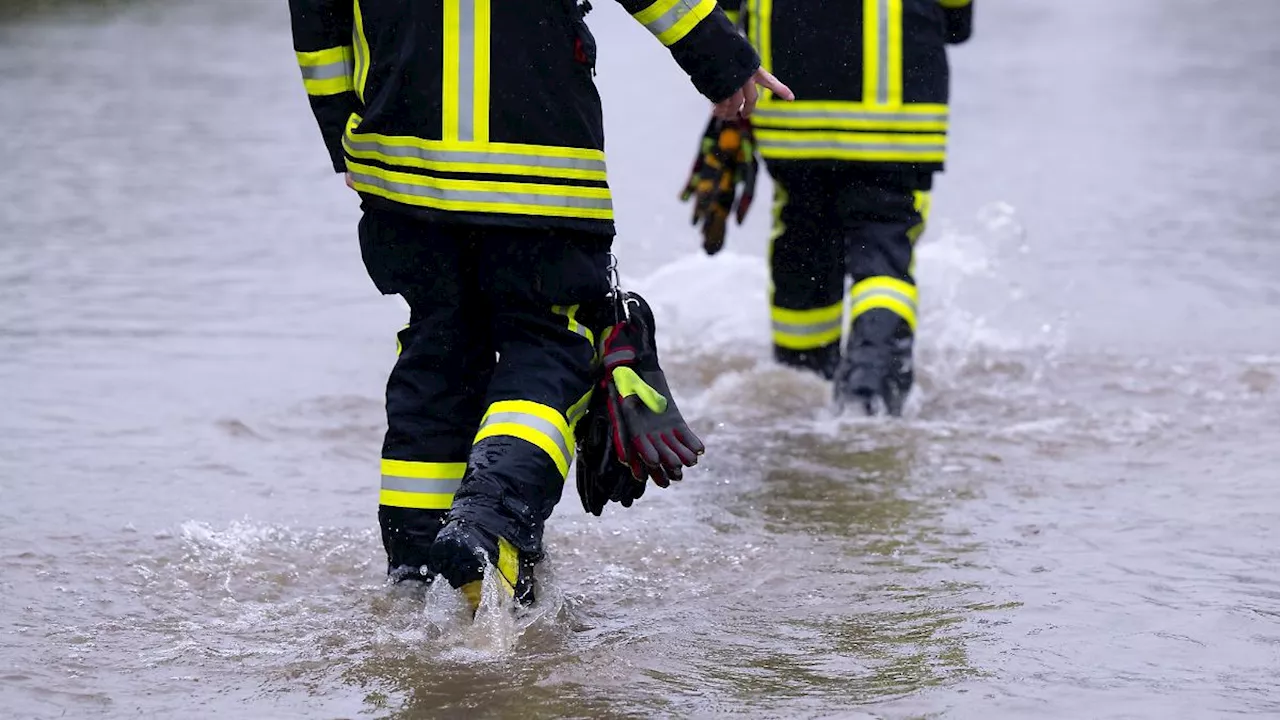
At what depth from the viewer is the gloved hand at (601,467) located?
159 inches

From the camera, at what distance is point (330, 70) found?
4.04m

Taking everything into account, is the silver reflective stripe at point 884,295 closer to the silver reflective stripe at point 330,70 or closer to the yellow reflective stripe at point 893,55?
the yellow reflective stripe at point 893,55

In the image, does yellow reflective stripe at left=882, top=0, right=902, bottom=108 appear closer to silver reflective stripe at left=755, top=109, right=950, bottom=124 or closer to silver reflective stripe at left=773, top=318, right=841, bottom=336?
silver reflective stripe at left=755, top=109, right=950, bottom=124

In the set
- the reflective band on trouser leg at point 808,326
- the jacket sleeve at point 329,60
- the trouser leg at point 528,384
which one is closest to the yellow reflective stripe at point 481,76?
the trouser leg at point 528,384

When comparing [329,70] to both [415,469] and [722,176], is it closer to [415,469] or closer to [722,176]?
[415,469]

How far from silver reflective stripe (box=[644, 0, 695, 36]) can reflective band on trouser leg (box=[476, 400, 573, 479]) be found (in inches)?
28.8

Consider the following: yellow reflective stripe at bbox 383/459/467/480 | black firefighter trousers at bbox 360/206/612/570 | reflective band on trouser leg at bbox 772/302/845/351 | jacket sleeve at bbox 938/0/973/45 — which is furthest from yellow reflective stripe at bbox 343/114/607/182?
reflective band on trouser leg at bbox 772/302/845/351

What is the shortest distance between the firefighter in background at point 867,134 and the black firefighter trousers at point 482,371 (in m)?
1.97

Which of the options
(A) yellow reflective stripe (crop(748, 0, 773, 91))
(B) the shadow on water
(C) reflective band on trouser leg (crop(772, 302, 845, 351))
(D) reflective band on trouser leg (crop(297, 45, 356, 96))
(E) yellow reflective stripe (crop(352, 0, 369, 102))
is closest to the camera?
(E) yellow reflective stripe (crop(352, 0, 369, 102))

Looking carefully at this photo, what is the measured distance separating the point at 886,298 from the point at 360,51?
91.0 inches

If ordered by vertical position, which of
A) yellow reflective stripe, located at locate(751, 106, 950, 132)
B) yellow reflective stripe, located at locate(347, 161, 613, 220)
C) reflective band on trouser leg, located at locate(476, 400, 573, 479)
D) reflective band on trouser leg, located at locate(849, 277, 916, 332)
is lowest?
reflective band on trouser leg, located at locate(849, 277, 916, 332)

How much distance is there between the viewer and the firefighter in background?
19.2ft

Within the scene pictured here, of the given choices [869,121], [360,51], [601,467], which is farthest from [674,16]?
[869,121]

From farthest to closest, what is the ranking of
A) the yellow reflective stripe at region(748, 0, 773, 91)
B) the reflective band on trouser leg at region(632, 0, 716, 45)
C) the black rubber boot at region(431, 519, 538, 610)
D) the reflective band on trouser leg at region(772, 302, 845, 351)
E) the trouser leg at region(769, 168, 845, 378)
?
the reflective band on trouser leg at region(772, 302, 845, 351), the trouser leg at region(769, 168, 845, 378), the yellow reflective stripe at region(748, 0, 773, 91), the reflective band on trouser leg at region(632, 0, 716, 45), the black rubber boot at region(431, 519, 538, 610)
